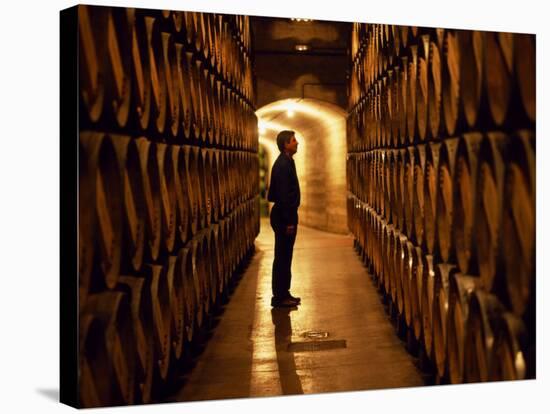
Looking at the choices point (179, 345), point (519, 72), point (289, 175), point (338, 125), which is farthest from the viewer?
point (338, 125)

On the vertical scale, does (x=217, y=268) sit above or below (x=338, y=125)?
below

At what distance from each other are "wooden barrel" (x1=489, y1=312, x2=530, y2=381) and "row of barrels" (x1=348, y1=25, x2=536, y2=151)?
89 cm

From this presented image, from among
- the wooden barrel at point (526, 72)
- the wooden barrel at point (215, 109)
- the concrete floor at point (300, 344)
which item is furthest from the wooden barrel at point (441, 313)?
the wooden barrel at point (215, 109)

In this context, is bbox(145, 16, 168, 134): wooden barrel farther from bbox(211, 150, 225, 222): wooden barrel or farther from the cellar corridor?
bbox(211, 150, 225, 222): wooden barrel

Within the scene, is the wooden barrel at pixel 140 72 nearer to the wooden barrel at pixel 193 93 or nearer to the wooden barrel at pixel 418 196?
the wooden barrel at pixel 193 93

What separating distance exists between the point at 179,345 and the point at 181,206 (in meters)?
0.80

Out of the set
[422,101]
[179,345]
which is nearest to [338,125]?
[422,101]

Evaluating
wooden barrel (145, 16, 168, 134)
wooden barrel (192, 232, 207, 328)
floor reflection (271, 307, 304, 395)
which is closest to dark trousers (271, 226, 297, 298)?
floor reflection (271, 307, 304, 395)

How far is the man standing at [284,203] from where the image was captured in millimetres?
4754

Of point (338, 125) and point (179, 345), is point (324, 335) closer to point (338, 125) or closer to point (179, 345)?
point (179, 345)

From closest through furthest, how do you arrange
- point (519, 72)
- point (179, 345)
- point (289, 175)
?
point (519, 72)
point (179, 345)
point (289, 175)

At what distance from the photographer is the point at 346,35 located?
4.98 meters

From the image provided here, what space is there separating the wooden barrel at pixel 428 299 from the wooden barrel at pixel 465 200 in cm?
37

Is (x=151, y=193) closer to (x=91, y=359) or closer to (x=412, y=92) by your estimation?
(x=91, y=359)
